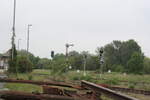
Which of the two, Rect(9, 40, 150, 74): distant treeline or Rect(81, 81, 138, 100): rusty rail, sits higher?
Rect(9, 40, 150, 74): distant treeline

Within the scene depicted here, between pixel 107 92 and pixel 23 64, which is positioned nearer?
pixel 107 92

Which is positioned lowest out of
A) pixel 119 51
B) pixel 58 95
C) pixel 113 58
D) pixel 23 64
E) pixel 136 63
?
pixel 58 95

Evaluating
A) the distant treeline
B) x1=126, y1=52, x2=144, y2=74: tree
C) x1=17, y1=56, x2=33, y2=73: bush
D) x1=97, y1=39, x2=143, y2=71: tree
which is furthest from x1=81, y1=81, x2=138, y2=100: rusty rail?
x1=97, y1=39, x2=143, y2=71: tree

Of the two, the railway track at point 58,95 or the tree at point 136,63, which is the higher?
the tree at point 136,63

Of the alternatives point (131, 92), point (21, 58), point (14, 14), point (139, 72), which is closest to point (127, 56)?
point (139, 72)

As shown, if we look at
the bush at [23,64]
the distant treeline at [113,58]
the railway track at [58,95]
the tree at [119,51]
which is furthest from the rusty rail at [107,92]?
the tree at [119,51]

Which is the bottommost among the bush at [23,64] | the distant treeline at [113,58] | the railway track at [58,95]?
the railway track at [58,95]

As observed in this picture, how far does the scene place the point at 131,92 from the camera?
54.0 ft

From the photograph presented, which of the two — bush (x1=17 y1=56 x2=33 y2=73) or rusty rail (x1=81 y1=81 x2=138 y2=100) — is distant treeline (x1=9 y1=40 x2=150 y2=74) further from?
rusty rail (x1=81 y1=81 x2=138 y2=100)

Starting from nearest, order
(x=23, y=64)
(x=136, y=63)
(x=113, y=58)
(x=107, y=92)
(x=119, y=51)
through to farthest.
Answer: (x=107, y=92), (x=23, y=64), (x=136, y=63), (x=113, y=58), (x=119, y=51)

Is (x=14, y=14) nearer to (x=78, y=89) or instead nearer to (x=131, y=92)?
(x=131, y=92)

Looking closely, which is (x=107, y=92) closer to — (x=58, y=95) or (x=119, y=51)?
(x=58, y=95)

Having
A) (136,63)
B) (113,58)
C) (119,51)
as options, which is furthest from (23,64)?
(119,51)

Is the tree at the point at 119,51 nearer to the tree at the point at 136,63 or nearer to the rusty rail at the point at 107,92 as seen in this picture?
the tree at the point at 136,63
